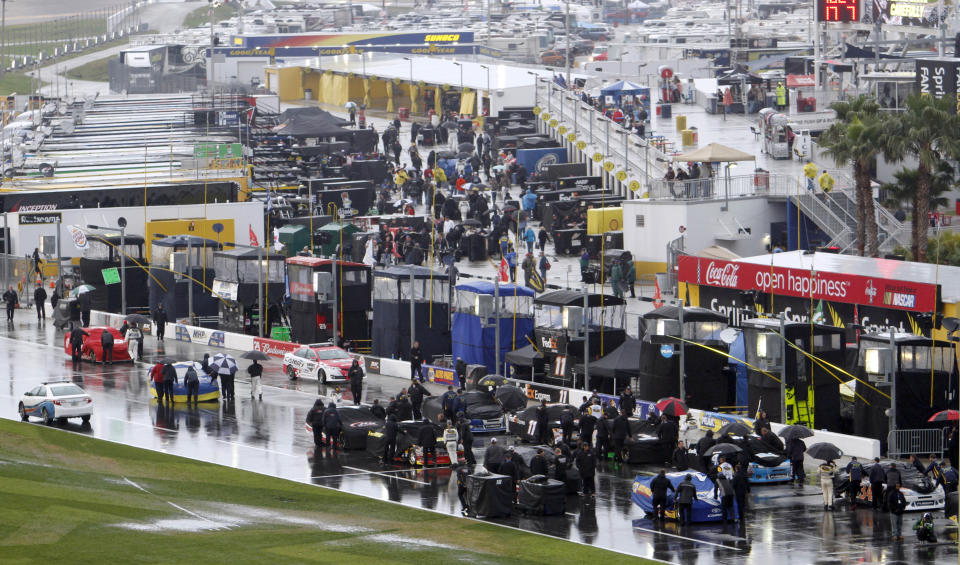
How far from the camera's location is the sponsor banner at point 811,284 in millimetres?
45094

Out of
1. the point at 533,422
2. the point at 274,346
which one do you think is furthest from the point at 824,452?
the point at 274,346

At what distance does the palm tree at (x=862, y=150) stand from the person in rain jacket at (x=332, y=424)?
83.7 ft

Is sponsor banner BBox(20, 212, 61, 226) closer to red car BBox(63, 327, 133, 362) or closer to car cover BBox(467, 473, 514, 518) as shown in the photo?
red car BBox(63, 327, 133, 362)

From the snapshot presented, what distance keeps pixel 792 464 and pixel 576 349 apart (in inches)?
439

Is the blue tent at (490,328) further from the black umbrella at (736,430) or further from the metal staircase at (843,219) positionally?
the metal staircase at (843,219)

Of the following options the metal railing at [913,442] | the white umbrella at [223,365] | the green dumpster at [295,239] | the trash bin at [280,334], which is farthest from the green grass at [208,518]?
the green dumpster at [295,239]

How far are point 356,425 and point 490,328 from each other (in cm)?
1005

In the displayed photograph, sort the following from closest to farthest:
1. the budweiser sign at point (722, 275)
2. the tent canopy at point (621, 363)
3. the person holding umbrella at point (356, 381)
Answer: the tent canopy at point (621, 363) → the person holding umbrella at point (356, 381) → the budweiser sign at point (722, 275)

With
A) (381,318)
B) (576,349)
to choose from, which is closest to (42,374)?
(381,318)

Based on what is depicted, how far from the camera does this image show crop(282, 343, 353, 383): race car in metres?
50.4

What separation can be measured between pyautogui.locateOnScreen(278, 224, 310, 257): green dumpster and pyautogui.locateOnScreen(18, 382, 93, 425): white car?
27105 mm

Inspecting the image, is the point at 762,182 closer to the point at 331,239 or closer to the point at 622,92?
the point at 331,239

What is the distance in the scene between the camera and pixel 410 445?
128 feet

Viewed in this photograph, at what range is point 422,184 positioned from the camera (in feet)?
263
